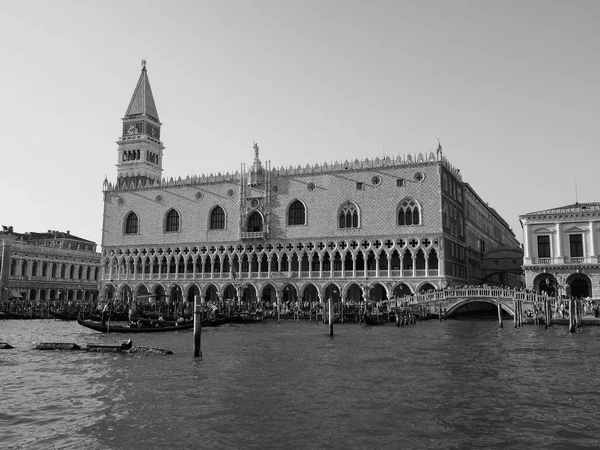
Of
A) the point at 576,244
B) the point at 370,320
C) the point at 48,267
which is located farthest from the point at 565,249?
the point at 48,267

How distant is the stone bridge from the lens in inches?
1357

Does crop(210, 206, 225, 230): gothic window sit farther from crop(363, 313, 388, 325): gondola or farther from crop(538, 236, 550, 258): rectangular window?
crop(538, 236, 550, 258): rectangular window

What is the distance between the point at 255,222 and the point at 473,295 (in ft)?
58.0

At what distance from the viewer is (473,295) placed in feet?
118

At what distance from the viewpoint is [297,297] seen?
43625 millimetres

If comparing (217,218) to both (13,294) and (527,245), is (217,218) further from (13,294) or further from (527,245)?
(527,245)

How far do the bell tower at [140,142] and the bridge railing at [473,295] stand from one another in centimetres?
3258

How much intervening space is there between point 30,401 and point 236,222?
113 ft

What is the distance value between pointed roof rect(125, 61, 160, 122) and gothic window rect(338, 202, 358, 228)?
28106 millimetres

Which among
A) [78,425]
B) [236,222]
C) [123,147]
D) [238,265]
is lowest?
[78,425]

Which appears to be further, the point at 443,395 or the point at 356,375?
the point at 356,375

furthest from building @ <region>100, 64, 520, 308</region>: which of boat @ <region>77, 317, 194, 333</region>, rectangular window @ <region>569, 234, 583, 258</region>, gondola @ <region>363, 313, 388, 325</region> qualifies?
boat @ <region>77, 317, 194, 333</region>

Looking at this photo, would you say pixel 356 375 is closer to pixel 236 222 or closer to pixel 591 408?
pixel 591 408

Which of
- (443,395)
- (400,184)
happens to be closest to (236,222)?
(400,184)
